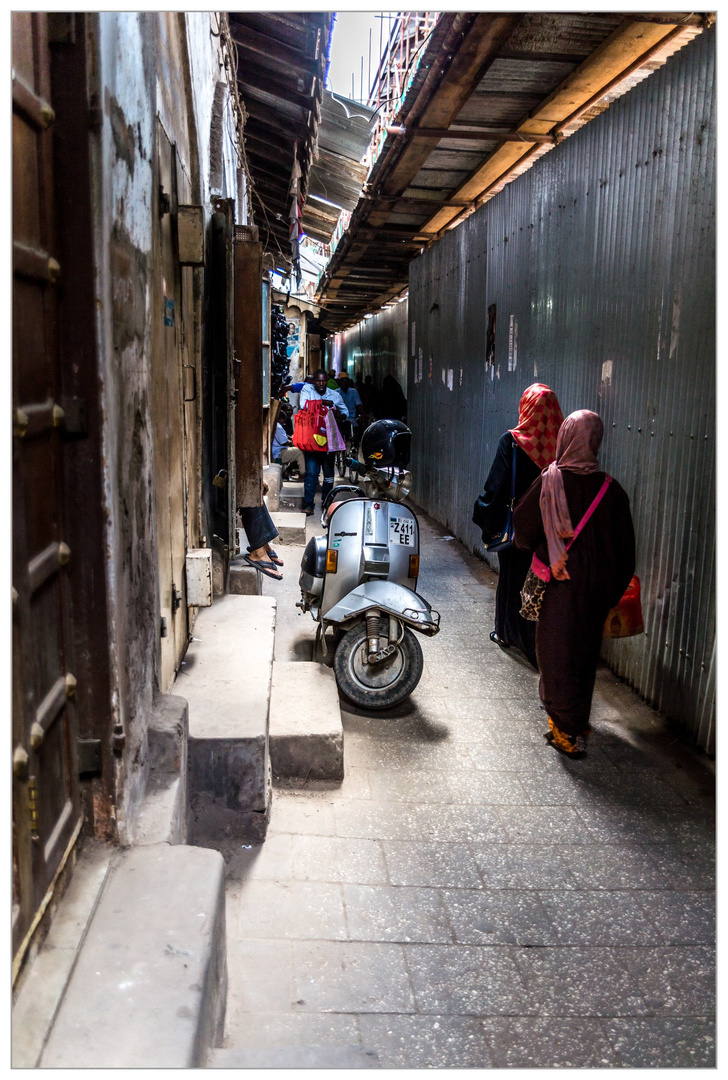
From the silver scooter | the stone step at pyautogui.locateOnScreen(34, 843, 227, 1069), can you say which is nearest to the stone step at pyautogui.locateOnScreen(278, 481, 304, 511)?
the silver scooter

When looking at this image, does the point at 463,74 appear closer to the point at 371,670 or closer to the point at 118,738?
the point at 371,670

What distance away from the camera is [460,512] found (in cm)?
1063

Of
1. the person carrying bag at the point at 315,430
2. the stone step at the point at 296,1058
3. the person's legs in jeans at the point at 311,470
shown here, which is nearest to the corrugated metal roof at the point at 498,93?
the person carrying bag at the point at 315,430

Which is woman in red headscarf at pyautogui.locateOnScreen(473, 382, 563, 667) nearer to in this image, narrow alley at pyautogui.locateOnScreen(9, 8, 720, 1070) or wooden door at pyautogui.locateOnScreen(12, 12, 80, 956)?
narrow alley at pyautogui.locateOnScreen(9, 8, 720, 1070)

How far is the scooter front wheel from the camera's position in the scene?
521 cm

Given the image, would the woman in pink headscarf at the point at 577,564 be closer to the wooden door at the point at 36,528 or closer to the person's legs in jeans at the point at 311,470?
the wooden door at the point at 36,528

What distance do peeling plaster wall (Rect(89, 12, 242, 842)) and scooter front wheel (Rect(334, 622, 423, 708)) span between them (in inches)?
81.3

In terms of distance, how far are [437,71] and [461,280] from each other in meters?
3.97

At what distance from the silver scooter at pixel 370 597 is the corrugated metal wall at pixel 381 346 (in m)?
14.1

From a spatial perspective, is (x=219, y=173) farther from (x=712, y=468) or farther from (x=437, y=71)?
(x=712, y=468)

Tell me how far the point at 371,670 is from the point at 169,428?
Result: 6.50ft

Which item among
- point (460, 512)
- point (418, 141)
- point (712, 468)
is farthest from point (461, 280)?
point (712, 468)

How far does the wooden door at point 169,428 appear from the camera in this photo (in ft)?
13.1

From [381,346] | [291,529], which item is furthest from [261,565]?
[381,346]
